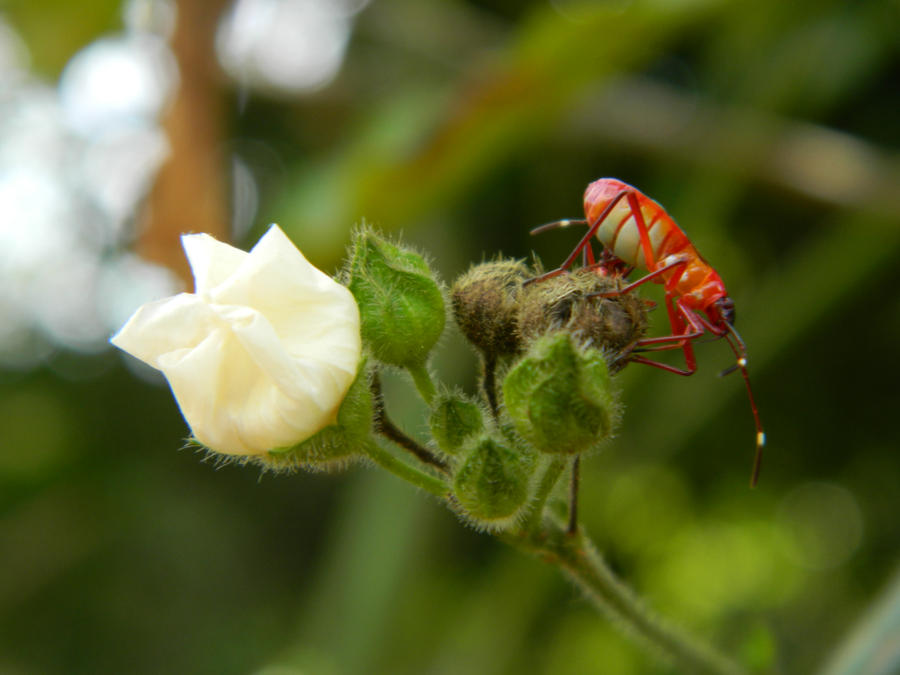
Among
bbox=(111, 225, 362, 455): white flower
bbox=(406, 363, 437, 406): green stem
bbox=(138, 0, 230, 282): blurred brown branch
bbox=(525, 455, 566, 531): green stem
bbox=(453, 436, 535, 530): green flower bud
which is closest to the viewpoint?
bbox=(111, 225, 362, 455): white flower

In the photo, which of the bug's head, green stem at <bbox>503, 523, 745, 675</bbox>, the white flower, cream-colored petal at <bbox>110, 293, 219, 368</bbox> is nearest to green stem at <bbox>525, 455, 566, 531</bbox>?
green stem at <bbox>503, 523, 745, 675</bbox>

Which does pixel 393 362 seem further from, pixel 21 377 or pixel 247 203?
pixel 21 377

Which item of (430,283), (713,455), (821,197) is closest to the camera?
(430,283)

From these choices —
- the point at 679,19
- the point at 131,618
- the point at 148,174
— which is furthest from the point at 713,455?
the point at 131,618

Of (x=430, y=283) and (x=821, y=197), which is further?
(x=821, y=197)

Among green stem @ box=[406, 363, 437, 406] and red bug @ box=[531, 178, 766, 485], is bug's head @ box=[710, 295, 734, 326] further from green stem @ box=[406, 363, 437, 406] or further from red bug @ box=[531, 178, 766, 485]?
green stem @ box=[406, 363, 437, 406]

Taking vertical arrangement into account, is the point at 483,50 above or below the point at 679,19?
below
